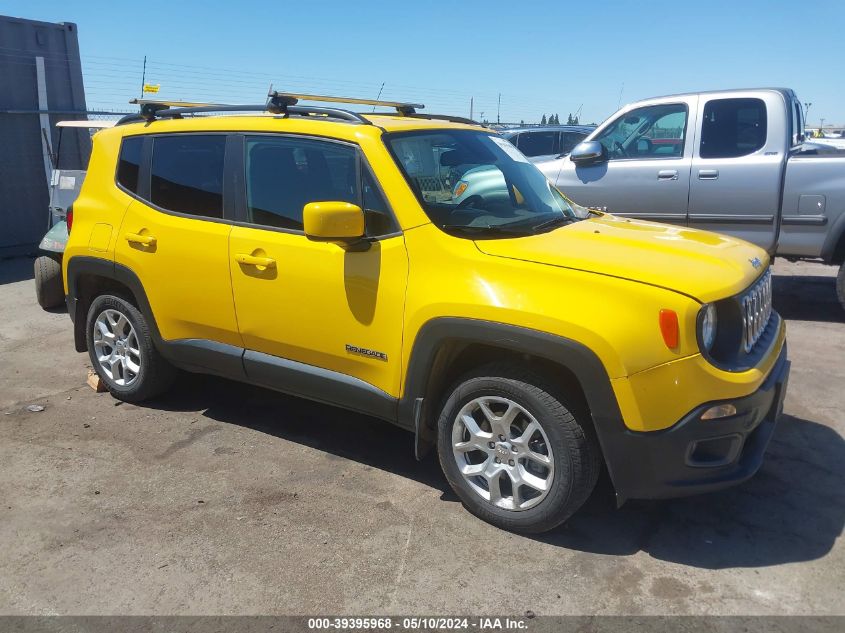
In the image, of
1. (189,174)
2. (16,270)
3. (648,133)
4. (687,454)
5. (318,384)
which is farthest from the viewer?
(16,270)

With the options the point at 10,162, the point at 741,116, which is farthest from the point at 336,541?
the point at 10,162

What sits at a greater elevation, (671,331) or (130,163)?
(130,163)

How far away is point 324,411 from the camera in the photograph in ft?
15.7

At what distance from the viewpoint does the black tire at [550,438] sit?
3033 mm

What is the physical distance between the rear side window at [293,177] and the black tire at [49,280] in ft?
13.9

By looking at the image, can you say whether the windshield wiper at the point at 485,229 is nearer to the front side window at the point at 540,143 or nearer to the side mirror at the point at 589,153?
the side mirror at the point at 589,153

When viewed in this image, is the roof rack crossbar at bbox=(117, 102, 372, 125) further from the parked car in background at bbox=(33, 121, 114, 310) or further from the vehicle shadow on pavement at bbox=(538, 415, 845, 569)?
the parked car in background at bbox=(33, 121, 114, 310)

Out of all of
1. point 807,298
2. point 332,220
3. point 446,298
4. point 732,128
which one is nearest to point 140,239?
point 332,220

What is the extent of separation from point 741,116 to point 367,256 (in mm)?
4966

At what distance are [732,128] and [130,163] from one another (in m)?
5.35

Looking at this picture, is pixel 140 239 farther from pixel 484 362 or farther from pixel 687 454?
pixel 687 454

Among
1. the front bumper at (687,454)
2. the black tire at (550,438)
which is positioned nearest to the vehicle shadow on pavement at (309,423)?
the black tire at (550,438)

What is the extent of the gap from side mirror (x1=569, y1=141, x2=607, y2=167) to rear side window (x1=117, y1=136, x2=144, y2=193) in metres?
4.35

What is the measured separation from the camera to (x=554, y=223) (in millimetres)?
3832
